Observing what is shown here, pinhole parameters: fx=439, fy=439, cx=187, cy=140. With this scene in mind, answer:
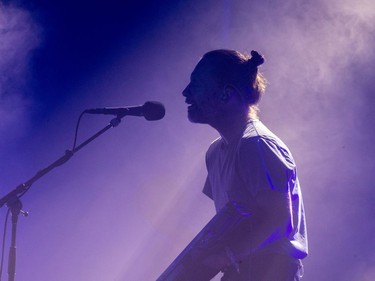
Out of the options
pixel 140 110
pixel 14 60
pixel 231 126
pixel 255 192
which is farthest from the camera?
pixel 14 60

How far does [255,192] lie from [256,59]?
3.28ft

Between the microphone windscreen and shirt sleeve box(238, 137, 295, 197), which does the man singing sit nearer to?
shirt sleeve box(238, 137, 295, 197)

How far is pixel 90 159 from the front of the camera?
6.17 m

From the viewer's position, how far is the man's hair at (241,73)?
2.78 metres

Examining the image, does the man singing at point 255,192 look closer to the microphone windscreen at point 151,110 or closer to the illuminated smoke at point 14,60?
the microphone windscreen at point 151,110

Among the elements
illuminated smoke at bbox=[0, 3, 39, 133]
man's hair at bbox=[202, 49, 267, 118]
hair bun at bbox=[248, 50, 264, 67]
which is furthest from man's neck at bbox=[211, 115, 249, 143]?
illuminated smoke at bbox=[0, 3, 39, 133]

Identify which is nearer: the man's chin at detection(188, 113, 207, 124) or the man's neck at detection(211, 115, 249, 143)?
the man's neck at detection(211, 115, 249, 143)

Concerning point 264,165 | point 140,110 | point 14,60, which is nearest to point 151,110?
point 140,110

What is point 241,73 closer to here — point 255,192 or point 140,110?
point 140,110

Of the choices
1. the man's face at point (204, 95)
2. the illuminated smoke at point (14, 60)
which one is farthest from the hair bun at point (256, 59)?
the illuminated smoke at point (14, 60)

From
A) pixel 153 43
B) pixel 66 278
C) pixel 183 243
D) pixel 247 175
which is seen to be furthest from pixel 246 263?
pixel 153 43

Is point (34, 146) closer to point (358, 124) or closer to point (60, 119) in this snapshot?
point (60, 119)

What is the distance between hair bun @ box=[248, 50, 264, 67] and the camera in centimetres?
265

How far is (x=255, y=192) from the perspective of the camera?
203cm
